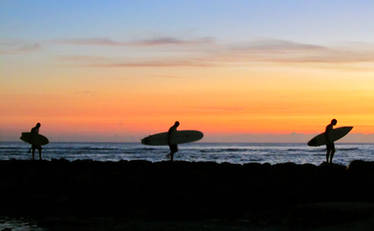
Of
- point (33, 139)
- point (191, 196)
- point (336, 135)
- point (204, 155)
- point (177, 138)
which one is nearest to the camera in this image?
point (191, 196)

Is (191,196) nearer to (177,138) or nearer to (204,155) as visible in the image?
(177,138)

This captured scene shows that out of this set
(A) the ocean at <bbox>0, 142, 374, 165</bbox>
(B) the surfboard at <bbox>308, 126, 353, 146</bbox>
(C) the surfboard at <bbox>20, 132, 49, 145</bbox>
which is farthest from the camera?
(A) the ocean at <bbox>0, 142, 374, 165</bbox>

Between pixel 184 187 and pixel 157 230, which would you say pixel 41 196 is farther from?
pixel 157 230

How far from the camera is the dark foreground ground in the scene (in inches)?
510

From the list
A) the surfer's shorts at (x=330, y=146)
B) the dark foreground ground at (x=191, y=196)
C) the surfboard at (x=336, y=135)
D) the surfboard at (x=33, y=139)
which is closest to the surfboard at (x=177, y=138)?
the dark foreground ground at (x=191, y=196)

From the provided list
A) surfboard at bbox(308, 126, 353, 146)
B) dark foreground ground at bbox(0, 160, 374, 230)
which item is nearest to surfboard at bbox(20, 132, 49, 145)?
dark foreground ground at bbox(0, 160, 374, 230)

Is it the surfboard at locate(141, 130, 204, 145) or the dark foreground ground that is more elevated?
the surfboard at locate(141, 130, 204, 145)

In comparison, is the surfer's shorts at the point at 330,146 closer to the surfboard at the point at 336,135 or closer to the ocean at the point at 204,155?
the surfboard at the point at 336,135

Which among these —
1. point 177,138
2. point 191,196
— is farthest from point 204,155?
point 191,196

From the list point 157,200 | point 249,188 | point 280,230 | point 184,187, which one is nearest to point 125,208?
point 157,200

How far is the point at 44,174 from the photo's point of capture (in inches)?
766

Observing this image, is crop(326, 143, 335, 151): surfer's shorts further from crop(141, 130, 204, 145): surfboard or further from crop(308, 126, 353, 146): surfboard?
crop(141, 130, 204, 145): surfboard

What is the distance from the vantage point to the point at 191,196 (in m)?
16.2

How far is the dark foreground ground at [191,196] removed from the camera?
12961 millimetres
